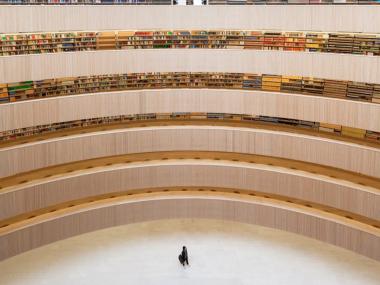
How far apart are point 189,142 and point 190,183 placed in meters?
1.22

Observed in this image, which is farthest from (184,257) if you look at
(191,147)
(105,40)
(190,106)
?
(105,40)

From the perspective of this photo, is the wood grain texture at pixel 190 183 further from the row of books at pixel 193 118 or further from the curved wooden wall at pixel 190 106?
the curved wooden wall at pixel 190 106

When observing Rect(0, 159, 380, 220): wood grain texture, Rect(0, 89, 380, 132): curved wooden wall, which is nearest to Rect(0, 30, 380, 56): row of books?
Rect(0, 89, 380, 132): curved wooden wall

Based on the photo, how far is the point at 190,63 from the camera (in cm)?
1495

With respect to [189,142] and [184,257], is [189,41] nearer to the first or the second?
[189,142]

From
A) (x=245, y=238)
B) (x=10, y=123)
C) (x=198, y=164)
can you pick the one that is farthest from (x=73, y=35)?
(x=245, y=238)

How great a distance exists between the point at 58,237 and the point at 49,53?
487cm

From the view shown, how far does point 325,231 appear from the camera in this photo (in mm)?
13836

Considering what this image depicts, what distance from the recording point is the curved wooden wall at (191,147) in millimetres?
13148

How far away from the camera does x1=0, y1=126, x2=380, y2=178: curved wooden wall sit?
13.1 metres

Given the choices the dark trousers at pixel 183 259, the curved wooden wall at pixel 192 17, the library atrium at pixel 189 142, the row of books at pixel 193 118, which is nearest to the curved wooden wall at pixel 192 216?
the library atrium at pixel 189 142

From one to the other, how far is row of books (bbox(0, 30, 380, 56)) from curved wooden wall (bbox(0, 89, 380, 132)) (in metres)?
1.39

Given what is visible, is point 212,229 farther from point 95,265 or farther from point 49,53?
point 49,53

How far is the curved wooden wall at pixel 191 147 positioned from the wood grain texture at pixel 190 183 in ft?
1.44
